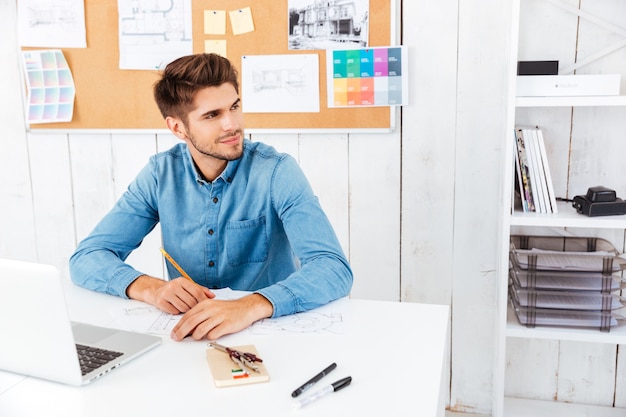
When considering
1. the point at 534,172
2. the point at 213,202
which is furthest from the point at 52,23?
the point at 534,172

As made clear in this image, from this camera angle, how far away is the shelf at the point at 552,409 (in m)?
2.28

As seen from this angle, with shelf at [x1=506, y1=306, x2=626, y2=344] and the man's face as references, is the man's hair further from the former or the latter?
shelf at [x1=506, y1=306, x2=626, y2=344]

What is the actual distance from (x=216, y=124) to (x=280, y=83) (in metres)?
0.67

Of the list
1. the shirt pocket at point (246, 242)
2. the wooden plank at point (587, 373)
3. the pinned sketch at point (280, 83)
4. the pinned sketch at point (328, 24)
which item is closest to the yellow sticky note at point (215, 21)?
the pinned sketch at point (280, 83)

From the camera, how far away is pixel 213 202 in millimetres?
1753

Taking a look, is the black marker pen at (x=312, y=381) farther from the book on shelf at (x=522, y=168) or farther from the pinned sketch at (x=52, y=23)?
the pinned sketch at (x=52, y=23)

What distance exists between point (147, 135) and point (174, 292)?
1281 mm

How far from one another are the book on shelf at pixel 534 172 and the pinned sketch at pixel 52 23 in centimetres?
172

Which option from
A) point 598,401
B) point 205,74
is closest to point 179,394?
point 205,74

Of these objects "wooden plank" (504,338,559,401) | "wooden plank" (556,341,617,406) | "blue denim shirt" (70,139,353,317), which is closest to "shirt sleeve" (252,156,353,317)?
"blue denim shirt" (70,139,353,317)

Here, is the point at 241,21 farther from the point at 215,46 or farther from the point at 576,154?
the point at 576,154

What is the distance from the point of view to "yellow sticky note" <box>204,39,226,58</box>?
7.85 ft

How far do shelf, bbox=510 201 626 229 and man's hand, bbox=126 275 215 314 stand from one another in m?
1.06

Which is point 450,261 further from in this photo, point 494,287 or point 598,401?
point 598,401
